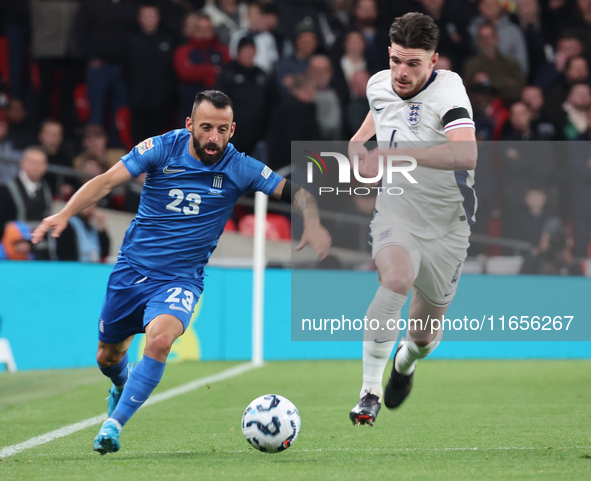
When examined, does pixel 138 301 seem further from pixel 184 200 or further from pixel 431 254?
pixel 431 254

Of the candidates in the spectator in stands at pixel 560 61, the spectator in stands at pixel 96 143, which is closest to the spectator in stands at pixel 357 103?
the spectator in stands at pixel 560 61

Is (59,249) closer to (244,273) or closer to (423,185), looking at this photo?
(244,273)

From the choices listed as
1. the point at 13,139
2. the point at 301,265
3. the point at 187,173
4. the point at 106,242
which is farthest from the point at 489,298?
the point at 187,173

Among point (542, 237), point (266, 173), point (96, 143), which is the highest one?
point (266, 173)

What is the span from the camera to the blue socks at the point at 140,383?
4.95 meters

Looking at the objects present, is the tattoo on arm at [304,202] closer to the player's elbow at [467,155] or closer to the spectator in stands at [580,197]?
the player's elbow at [467,155]

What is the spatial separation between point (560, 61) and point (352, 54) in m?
3.63

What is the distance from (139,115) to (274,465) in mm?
9279

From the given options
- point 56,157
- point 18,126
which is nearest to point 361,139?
point 56,157

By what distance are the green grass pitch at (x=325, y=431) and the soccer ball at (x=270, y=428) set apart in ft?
0.28

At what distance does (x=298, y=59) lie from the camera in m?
13.2

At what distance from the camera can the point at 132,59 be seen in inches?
505

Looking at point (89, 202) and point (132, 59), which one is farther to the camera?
point (132, 59)

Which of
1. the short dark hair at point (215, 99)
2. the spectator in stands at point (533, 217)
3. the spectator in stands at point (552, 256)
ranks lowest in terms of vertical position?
the spectator in stands at point (552, 256)
